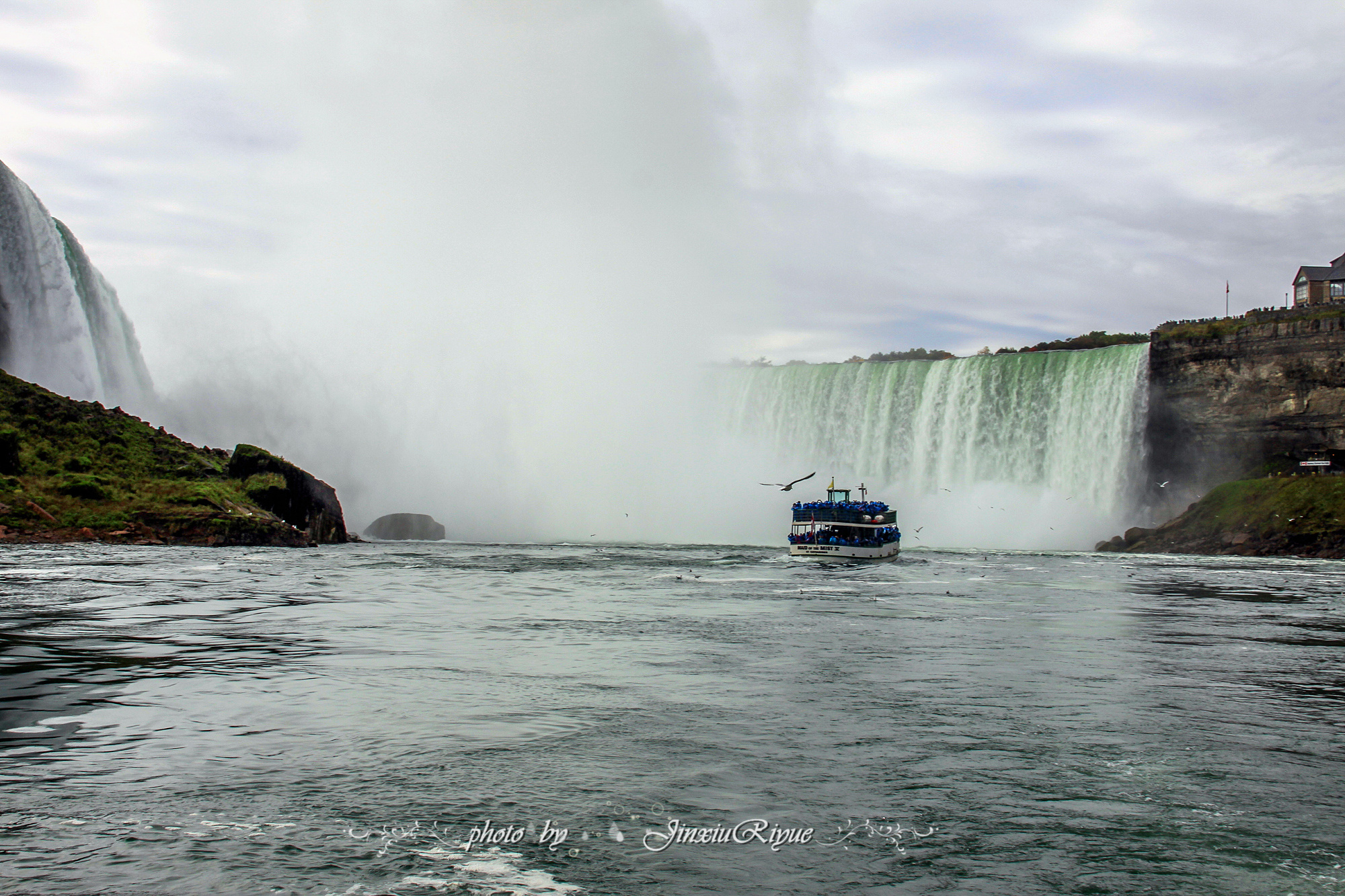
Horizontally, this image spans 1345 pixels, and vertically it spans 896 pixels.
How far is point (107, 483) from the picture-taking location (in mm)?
62281

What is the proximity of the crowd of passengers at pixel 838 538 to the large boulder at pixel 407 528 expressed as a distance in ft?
130

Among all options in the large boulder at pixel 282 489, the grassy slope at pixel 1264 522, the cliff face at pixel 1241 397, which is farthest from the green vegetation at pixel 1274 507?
the large boulder at pixel 282 489

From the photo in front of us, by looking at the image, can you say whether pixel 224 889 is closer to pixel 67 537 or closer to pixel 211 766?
pixel 211 766

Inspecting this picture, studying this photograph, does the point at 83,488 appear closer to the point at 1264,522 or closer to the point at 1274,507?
the point at 1264,522

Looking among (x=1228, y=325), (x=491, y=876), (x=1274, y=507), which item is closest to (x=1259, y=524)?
(x=1274, y=507)

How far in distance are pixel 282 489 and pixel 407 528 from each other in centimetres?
2072

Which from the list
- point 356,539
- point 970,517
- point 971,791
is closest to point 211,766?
point 971,791

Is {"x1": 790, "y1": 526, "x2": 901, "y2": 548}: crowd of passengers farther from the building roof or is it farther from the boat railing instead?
the building roof

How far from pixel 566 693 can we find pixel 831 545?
45476 millimetres

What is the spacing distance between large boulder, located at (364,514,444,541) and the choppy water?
204 feet

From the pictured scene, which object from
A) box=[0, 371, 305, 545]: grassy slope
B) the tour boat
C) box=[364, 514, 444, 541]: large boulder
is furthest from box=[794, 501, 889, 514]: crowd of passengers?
box=[364, 514, 444, 541]: large boulder

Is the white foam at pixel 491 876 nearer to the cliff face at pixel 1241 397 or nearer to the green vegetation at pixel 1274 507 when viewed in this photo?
the green vegetation at pixel 1274 507

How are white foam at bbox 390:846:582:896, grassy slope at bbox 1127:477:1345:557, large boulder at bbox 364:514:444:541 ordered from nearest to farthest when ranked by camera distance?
white foam at bbox 390:846:582:896
grassy slope at bbox 1127:477:1345:557
large boulder at bbox 364:514:444:541

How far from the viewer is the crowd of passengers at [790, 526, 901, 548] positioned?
60156 mm
